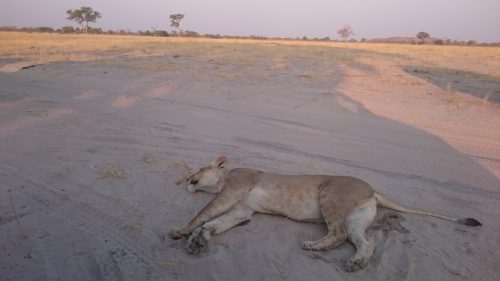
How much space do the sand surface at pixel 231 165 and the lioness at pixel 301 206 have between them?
0.12m

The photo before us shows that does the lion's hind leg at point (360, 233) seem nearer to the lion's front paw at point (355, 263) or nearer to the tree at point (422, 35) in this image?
the lion's front paw at point (355, 263)

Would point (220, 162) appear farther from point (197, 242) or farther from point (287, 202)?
point (197, 242)

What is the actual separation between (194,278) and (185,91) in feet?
26.3

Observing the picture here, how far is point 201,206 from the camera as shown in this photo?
477 cm

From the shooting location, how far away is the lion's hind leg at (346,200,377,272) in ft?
11.9

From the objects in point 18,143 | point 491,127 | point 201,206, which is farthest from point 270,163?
point 491,127

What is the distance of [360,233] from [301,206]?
0.67 m

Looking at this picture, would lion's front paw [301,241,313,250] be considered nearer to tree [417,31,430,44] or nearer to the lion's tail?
the lion's tail

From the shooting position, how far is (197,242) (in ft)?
12.6

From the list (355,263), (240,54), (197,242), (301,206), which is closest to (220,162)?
(301,206)

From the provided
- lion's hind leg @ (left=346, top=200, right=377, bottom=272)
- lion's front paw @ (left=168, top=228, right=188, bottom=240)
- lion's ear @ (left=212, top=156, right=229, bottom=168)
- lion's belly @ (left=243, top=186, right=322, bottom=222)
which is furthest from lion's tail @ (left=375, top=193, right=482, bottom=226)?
lion's front paw @ (left=168, top=228, right=188, bottom=240)

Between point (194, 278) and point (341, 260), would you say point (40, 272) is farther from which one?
point (341, 260)

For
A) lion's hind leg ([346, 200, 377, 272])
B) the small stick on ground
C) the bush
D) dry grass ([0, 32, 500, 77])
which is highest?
the bush

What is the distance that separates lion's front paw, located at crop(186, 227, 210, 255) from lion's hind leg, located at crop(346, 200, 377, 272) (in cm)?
129
